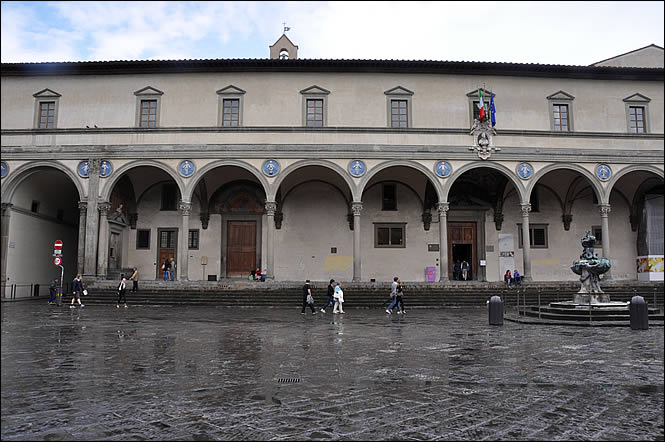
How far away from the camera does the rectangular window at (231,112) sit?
24.5 metres

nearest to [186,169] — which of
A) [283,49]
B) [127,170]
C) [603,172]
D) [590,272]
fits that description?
[127,170]

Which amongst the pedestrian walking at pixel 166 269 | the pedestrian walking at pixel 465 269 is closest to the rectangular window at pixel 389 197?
the pedestrian walking at pixel 465 269

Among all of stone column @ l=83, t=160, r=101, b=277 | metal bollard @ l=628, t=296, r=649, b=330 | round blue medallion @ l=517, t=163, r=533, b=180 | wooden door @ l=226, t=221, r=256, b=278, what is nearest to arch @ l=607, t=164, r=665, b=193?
round blue medallion @ l=517, t=163, r=533, b=180

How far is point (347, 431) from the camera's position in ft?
14.0

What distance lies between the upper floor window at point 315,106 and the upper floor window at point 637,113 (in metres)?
15.7

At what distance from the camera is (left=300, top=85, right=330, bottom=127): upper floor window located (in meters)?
24.5

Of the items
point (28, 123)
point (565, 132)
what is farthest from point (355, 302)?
point (28, 123)

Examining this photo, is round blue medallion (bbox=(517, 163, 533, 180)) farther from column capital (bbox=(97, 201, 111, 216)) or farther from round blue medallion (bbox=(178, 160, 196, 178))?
column capital (bbox=(97, 201, 111, 216))

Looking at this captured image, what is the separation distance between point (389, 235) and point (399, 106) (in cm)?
728

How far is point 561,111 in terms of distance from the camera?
987 inches

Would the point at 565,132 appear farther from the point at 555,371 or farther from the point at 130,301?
the point at 130,301

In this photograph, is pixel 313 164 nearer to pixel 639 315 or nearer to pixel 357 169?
pixel 357 169

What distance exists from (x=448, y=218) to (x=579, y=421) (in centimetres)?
2383

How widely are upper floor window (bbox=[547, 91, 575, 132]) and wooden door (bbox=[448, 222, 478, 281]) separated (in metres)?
6.92
